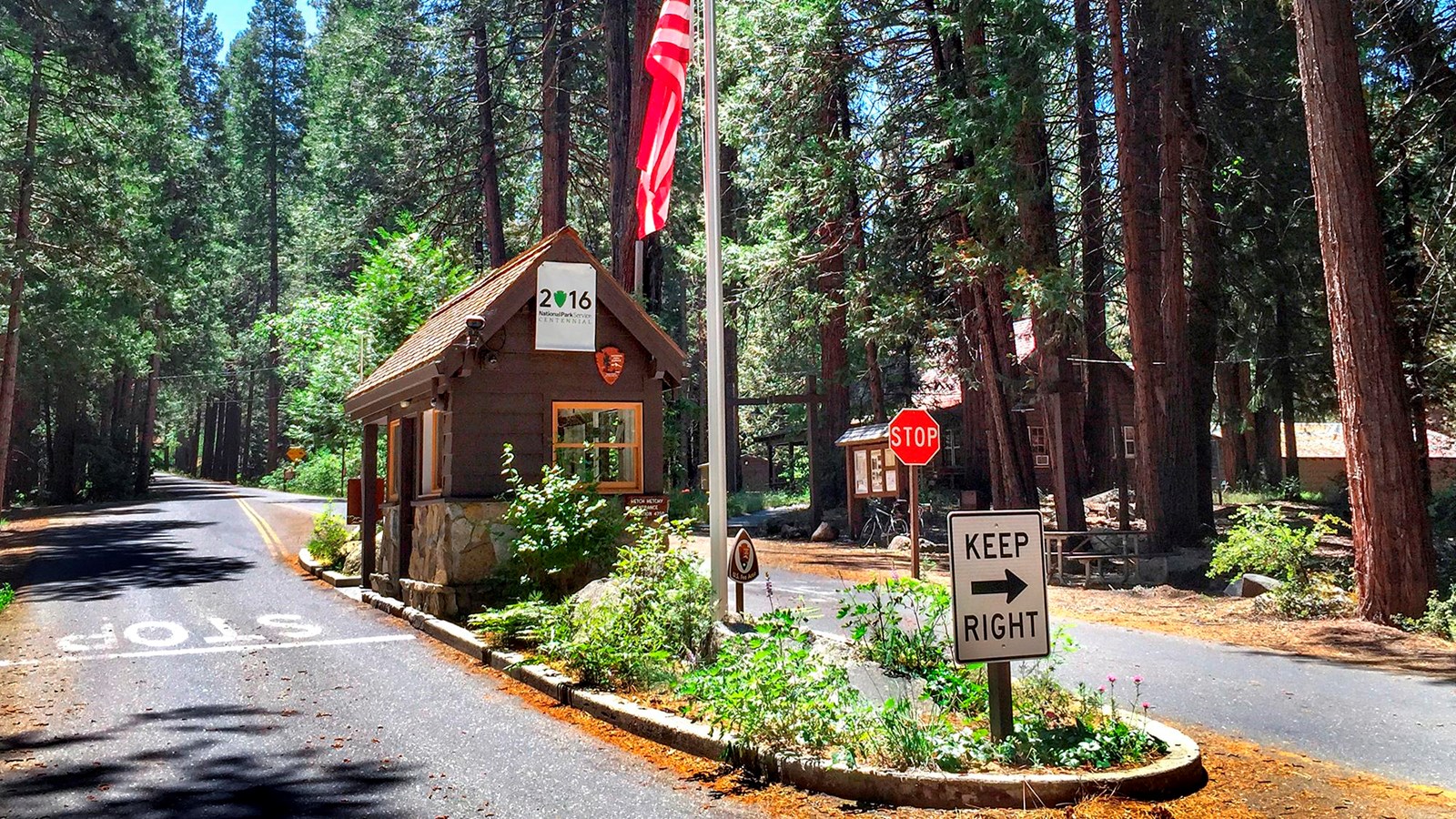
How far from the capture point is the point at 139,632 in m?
13.6

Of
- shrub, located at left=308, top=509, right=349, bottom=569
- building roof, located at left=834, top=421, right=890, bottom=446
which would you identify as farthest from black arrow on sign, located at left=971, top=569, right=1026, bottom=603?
building roof, located at left=834, top=421, right=890, bottom=446

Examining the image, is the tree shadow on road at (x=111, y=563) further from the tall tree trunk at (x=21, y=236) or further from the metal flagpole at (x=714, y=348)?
the metal flagpole at (x=714, y=348)

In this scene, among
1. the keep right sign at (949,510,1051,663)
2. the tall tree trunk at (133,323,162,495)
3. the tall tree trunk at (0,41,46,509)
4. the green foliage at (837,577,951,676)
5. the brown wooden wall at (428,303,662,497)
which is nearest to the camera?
the keep right sign at (949,510,1051,663)

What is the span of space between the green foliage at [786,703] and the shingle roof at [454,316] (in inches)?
285

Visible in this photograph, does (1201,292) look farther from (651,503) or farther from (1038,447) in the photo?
(1038,447)

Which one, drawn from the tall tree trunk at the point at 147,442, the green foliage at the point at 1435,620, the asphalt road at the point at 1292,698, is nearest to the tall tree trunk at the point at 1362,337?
the green foliage at the point at 1435,620

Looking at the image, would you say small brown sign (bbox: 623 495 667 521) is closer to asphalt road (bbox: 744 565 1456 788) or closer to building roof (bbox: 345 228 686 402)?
building roof (bbox: 345 228 686 402)

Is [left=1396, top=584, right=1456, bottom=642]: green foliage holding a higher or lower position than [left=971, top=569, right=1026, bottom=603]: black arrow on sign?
lower

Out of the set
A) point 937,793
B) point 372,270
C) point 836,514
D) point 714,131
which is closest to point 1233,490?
point 836,514

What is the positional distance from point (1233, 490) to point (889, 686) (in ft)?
112

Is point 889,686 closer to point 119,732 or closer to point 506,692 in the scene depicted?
point 506,692

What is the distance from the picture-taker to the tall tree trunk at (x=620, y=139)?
27.7 metres

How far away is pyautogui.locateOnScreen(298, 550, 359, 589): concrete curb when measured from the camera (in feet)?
63.4

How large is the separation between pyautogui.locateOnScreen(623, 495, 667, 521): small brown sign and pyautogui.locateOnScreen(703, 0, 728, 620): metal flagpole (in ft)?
10.9
